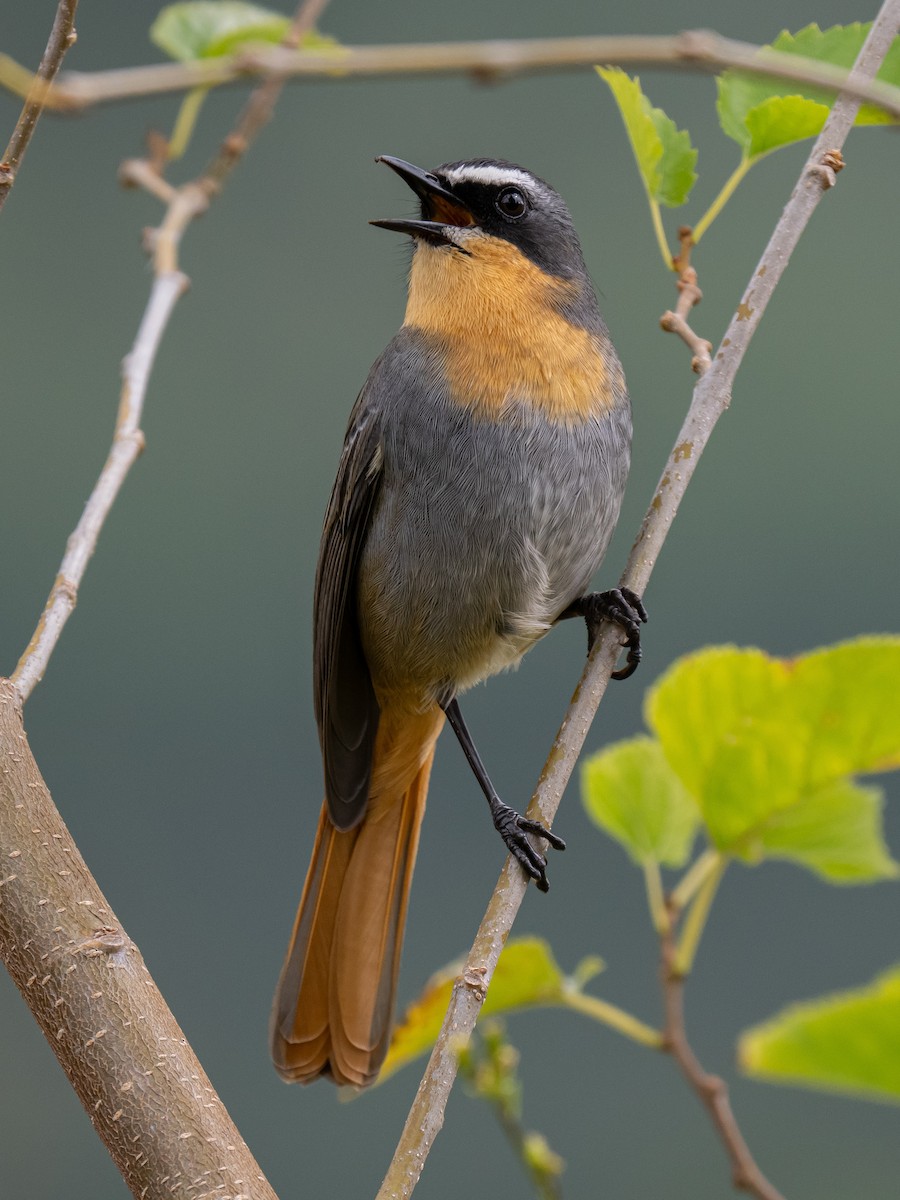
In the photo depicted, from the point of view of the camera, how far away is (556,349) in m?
2.96

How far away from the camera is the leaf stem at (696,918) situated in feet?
4.53

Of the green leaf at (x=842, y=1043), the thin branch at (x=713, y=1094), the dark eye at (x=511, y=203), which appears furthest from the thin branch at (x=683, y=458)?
the dark eye at (x=511, y=203)

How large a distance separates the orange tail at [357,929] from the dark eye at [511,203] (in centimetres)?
109

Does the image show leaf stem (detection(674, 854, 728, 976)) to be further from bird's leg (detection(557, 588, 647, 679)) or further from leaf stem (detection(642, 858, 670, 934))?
bird's leg (detection(557, 588, 647, 679))

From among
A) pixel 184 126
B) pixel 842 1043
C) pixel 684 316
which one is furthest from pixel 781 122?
pixel 842 1043

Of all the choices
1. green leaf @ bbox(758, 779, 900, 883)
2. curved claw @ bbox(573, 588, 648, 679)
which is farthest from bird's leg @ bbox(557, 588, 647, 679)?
green leaf @ bbox(758, 779, 900, 883)

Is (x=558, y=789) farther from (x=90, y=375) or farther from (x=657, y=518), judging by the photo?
(x=90, y=375)

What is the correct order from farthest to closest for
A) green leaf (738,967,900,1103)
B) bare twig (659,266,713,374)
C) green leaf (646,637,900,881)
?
bare twig (659,266,713,374), green leaf (646,637,900,881), green leaf (738,967,900,1103)

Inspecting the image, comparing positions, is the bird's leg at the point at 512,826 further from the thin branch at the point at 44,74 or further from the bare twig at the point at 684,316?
the thin branch at the point at 44,74

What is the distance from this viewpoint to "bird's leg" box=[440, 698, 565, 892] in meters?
2.05

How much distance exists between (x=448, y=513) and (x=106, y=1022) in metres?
1.61

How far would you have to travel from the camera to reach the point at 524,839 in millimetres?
2176

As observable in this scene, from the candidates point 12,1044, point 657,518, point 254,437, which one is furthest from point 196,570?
point 657,518

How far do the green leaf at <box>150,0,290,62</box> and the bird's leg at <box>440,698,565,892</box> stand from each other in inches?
51.0
